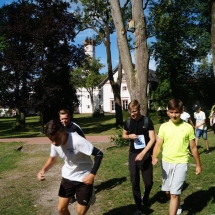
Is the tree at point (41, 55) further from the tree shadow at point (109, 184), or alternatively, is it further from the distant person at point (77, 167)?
the distant person at point (77, 167)

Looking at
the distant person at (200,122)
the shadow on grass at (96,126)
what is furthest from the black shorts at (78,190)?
the shadow on grass at (96,126)

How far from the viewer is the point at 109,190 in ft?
22.8

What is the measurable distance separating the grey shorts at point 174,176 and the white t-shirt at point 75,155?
1.17 m

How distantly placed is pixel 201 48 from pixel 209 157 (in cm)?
1849

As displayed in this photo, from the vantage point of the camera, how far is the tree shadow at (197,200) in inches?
214

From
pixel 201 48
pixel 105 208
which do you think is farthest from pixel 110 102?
pixel 105 208

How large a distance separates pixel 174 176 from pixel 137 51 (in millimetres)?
7101

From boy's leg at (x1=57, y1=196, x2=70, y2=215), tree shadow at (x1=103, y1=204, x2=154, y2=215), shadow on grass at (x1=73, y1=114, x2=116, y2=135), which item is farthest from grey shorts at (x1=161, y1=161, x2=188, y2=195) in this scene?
shadow on grass at (x1=73, y1=114, x2=116, y2=135)

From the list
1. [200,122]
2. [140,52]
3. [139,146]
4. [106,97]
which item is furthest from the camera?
[106,97]

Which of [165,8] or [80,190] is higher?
[165,8]

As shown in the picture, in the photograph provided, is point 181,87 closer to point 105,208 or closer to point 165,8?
point 165,8

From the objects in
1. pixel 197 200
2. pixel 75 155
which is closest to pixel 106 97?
pixel 197 200

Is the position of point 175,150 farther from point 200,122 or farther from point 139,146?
point 200,122

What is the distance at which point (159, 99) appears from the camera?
3469cm
